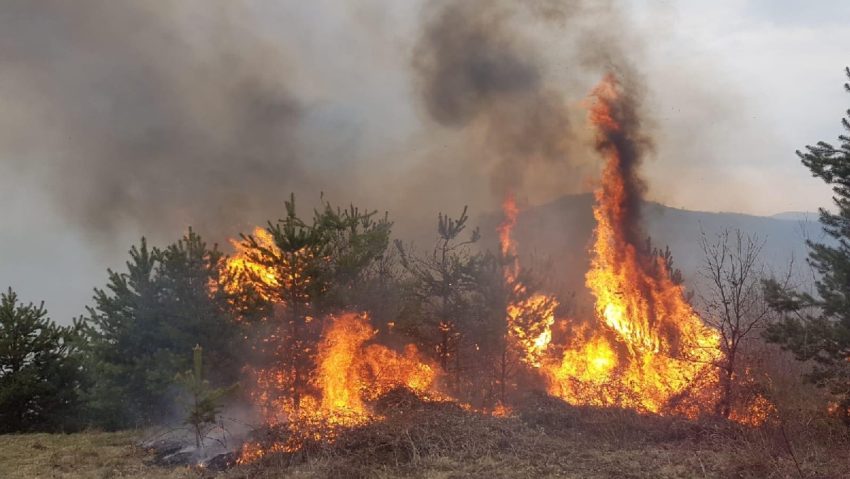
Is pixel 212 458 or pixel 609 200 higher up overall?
pixel 609 200

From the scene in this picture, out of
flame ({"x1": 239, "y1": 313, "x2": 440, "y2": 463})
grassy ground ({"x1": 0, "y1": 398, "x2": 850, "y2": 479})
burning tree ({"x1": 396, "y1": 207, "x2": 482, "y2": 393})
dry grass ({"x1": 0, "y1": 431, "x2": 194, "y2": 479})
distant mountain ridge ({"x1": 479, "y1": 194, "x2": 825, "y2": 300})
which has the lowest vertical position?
grassy ground ({"x1": 0, "y1": 398, "x2": 850, "y2": 479})

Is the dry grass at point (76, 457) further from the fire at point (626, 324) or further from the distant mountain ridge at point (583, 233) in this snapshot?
the distant mountain ridge at point (583, 233)

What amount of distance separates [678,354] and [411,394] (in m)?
9.60

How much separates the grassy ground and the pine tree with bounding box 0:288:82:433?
555 cm

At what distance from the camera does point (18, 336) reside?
20.2m

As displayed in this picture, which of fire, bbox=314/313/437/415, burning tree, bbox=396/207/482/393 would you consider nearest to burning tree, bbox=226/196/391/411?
fire, bbox=314/313/437/415

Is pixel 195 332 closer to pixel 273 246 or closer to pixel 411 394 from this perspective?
pixel 273 246

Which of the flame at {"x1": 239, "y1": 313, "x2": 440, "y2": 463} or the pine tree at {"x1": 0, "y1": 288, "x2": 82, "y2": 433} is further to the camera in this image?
the pine tree at {"x1": 0, "y1": 288, "x2": 82, "y2": 433}

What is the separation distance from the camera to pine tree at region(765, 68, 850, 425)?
13258 mm

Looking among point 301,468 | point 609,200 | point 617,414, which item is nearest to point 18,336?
point 301,468

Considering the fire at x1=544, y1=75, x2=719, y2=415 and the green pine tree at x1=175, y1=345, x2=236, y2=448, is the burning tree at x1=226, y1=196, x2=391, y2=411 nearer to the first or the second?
the green pine tree at x1=175, y1=345, x2=236, y2=448

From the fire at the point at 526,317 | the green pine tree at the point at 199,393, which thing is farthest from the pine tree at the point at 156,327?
the fire at the point at 526,317

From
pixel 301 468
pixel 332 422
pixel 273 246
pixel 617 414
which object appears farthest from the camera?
pixel 273 246

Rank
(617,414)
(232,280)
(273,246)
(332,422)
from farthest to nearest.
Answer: (232,280)
(273,246)
(617,414)
(332,422)
